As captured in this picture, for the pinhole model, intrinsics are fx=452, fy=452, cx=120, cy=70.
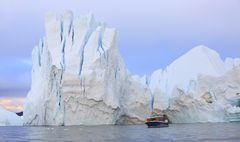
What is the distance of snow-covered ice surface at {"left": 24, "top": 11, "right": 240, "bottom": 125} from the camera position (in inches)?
1567

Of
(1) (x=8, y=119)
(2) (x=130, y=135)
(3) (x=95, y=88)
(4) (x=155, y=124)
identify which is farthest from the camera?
(1) (x=8, y=119)

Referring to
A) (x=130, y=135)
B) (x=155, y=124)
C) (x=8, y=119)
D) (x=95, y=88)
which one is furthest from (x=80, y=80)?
(x=130, y=135)

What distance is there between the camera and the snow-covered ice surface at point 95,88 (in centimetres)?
3981

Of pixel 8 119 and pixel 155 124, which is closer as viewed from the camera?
pixel 155 124

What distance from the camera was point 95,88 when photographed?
130ft

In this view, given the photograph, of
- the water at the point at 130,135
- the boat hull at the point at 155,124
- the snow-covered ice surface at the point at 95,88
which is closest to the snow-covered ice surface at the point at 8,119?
the snow-covered ice surface at the point at 95,88

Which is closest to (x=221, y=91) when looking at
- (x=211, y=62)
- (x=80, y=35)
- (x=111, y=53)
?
(x=211, y=62)

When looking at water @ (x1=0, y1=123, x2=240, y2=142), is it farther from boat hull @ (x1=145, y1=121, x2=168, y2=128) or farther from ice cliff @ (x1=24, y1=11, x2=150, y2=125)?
ice cliff @ (x1=24, y1=11, x2=150, y2=125)

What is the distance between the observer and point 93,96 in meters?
39.4

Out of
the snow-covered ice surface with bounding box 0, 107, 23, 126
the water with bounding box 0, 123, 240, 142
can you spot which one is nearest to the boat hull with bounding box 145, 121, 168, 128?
the water with bounding box 0, 123, 240, 142

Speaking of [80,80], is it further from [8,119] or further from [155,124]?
[8,119]

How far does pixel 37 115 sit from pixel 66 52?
273 inches

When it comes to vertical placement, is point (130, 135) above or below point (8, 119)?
below

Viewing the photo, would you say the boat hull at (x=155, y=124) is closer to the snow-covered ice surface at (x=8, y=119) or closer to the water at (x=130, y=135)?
the water at (x=130, y=135)
